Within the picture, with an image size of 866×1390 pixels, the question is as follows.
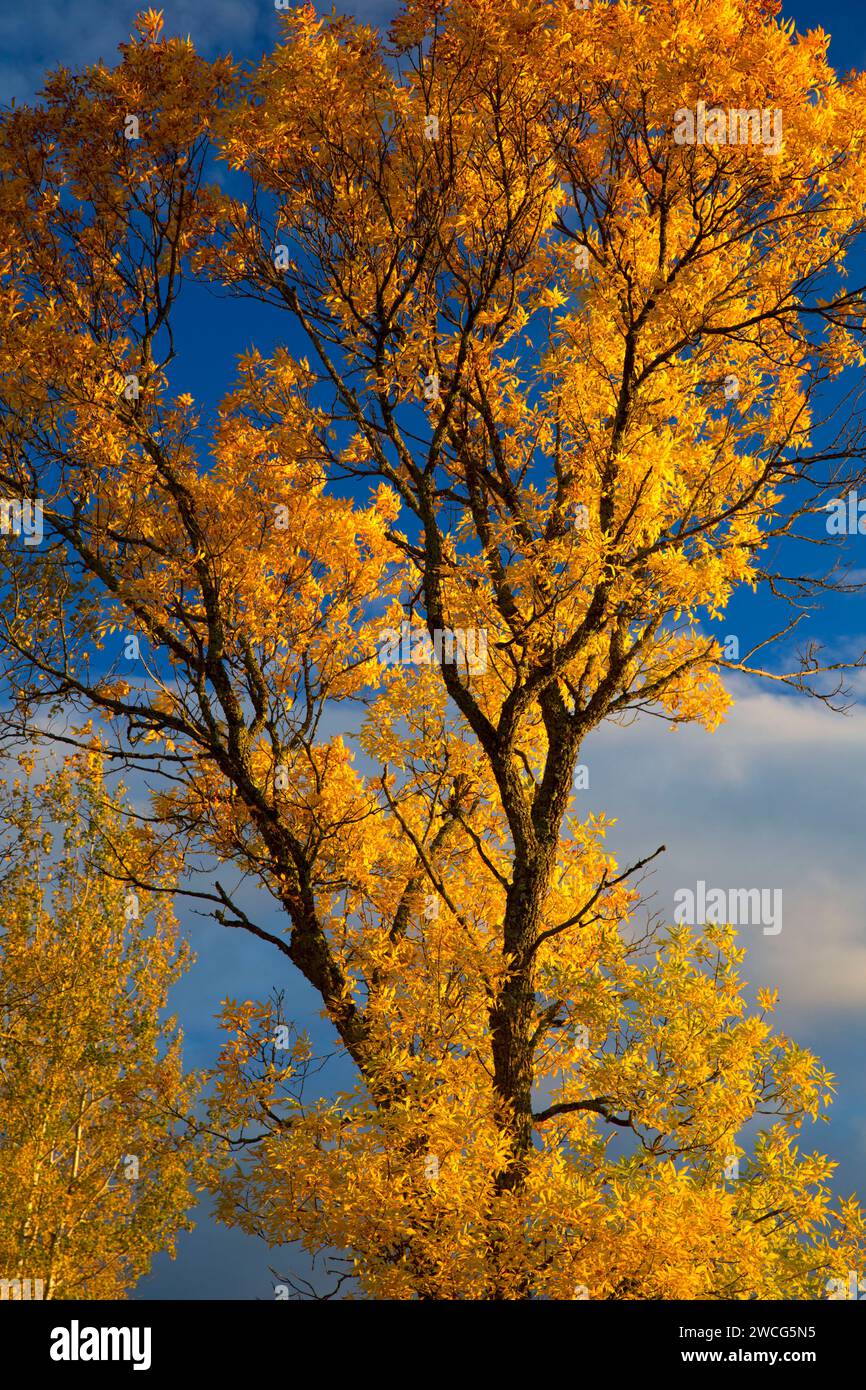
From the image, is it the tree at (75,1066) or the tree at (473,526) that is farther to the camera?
the tree at (75,1066)

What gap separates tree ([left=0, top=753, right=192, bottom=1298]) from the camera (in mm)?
14461

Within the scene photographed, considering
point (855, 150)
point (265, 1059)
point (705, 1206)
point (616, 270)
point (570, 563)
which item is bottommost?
point (705, 1206)

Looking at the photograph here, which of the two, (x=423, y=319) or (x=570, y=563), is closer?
(x=570, y=563)

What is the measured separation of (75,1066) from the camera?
49.0 ft

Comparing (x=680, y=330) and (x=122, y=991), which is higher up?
(x=680, y=330)

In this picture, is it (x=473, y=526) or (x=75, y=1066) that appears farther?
(x=75, y=1066)

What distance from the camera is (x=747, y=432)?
28.5 ft

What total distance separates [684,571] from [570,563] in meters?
0.86

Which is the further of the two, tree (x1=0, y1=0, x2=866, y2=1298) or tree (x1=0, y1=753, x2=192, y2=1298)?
tree (x1=0, y1=753, x2=192, y2=1298)

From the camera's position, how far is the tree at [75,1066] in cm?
1446

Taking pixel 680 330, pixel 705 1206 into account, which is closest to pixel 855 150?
pixel 680 330
